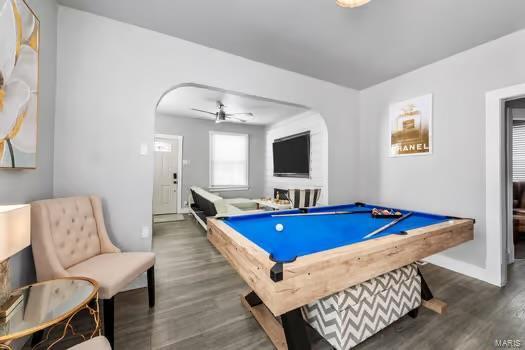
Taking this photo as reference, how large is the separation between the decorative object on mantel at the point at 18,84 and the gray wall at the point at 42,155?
15 centimetres

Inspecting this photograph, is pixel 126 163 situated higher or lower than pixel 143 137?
lower

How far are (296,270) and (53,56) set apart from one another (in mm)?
2627

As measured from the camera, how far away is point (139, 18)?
6.94 ft

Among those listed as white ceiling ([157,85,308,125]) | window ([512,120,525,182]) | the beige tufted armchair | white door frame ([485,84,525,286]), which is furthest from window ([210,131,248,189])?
window ([512,120,525,182])

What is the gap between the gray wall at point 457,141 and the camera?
2.38 meters

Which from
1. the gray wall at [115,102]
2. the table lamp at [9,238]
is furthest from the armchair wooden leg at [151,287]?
the table lamp at [9,238]

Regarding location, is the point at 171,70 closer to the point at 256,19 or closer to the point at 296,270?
the point at 256,19

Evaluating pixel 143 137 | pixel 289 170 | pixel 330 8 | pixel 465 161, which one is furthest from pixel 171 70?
pixel 289 170

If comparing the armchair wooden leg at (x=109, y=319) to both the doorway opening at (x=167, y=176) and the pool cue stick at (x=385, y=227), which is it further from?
the doorway opening at (x=167, y=176)

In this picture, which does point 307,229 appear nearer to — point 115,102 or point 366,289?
point 366,289

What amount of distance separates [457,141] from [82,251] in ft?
13.6

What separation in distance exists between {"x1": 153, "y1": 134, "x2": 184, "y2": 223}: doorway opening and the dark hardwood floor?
141 inches

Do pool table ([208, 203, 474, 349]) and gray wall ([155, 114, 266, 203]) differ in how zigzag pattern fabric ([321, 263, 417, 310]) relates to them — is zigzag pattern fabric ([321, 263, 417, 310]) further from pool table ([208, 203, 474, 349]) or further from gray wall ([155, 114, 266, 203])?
gray wall ([155, 114, 266, 203])

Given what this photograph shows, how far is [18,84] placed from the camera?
1.33 meters
